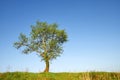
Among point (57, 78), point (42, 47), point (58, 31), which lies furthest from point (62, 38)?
point (57, 78)

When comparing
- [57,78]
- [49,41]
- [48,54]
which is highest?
[49,41]

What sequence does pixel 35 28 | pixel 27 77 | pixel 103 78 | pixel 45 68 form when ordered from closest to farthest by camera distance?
1. pixel 103 78
2. pixel 27 77
3. pixel 45 68
4. pixel 35 28

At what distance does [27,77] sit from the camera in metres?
27.5

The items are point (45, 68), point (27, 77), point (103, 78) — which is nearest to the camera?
point (103, 78)

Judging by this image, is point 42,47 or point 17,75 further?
point 42,47

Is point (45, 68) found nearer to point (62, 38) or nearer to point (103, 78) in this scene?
Answer: point (62, 38)

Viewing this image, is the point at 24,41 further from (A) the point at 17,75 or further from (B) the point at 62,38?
(A) the point at 17,75

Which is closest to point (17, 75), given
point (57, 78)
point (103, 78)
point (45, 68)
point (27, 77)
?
point (27, 77)

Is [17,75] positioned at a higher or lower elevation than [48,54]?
lower

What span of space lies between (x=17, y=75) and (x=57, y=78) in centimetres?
513

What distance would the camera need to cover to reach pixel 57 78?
28.1 m

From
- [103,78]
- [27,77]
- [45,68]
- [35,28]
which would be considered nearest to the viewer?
[103,78]

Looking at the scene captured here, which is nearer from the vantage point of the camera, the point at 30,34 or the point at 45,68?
the point at 45,68

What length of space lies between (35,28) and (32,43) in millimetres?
3731
